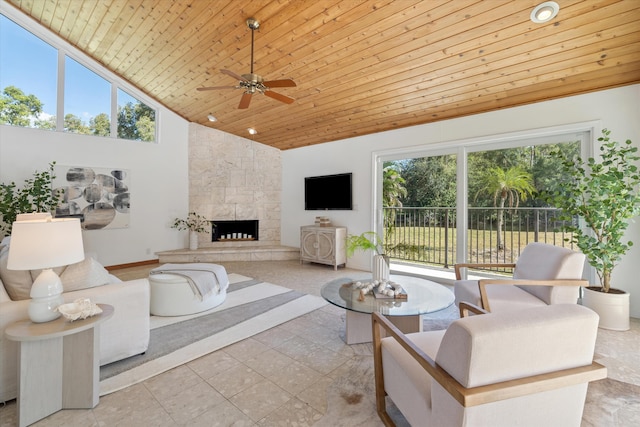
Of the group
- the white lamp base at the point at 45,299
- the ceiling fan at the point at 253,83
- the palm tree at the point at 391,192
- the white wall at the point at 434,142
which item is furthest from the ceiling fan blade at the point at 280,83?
the palm tree at the point at 391,192

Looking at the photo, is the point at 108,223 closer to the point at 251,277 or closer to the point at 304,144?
the point at 251,277

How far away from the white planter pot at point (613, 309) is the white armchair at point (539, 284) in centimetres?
72

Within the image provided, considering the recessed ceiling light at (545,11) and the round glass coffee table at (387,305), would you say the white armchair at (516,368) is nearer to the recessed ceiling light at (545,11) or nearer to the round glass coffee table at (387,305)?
the round glass coffee table at (387,305)

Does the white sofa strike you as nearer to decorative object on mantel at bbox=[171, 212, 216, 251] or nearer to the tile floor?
the tile floor

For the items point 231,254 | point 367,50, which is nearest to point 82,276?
point 367,50

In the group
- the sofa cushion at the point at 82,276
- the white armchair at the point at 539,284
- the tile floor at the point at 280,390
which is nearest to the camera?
the tile floor at the point at 280,390

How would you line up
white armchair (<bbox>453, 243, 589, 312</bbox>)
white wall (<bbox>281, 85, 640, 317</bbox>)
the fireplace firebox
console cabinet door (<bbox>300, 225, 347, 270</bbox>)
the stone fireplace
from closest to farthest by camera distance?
white armchair (<bbox>453, 243, 589, 312</bbox>) → white wall (<bbox>281, 85, 640, 317</bbox>) → console cabinet door (<bbox>300, 225, 347, 270</bbox>) → the stone fireplace → the fireplace firebox

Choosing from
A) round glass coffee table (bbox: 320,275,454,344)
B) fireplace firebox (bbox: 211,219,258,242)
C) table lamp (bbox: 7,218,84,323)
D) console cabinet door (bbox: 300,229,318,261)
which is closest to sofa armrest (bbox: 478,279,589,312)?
round glass coffee table (bbox: 320,275,454,344)

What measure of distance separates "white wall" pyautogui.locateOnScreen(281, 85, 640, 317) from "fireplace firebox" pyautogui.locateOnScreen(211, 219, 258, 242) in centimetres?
74

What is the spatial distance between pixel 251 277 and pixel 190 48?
3515 mm

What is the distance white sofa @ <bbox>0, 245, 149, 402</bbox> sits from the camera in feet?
5.61

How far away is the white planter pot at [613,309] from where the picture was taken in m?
2.74

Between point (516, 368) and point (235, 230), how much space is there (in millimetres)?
6307

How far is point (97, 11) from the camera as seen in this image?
3.82 metres
